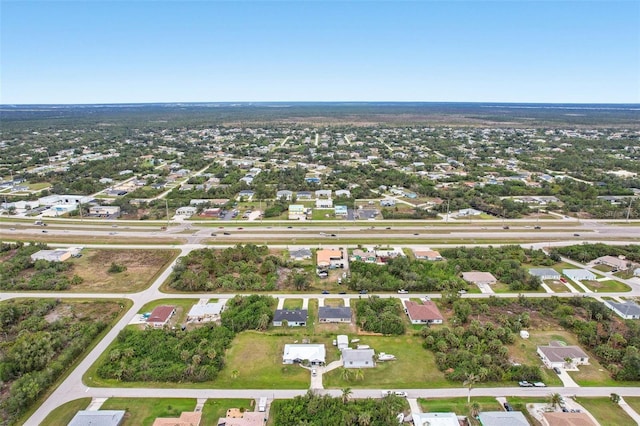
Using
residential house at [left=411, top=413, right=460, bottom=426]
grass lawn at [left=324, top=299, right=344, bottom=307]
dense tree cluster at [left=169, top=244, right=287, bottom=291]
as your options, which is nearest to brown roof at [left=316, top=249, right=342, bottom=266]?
dense tree cluster at [left=169, top=244, right=287, bottom=291]

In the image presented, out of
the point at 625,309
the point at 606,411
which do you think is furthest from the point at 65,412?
the point at 625,309

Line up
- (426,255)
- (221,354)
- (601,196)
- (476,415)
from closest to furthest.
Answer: (476,415)
(221,354)
(426,255)
(601,196)

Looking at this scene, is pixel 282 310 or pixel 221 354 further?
pixel 282 310

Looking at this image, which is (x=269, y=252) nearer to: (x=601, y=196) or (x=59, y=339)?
(x=59, y=339)

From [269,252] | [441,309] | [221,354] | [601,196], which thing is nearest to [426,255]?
[441,309]

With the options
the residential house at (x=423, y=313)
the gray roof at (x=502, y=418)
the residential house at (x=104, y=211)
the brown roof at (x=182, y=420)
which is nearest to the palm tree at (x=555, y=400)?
the gray roof at (x=502, y=418)

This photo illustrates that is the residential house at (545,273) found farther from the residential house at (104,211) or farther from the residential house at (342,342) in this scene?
the residential house at (104,211)

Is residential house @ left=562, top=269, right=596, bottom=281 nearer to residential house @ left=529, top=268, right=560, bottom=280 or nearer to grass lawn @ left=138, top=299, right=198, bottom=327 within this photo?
residential house @ left=529, top=268, right=560, bottom=280
